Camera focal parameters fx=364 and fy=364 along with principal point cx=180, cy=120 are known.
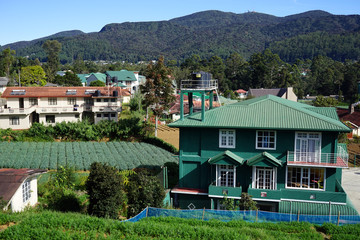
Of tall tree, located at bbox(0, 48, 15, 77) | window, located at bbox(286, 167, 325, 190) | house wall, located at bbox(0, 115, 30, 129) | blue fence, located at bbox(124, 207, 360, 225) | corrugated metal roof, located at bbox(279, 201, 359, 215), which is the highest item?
tall tree, located at bbox(0, 48, 15, 77)

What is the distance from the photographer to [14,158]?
27.8m

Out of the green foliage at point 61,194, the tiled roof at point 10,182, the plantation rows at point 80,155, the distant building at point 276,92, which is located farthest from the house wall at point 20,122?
the distant building at point 276,92

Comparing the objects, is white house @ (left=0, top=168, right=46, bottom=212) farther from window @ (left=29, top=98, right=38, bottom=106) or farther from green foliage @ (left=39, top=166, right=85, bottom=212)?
window @ (left=29, top=98, right=38, bottom=106)

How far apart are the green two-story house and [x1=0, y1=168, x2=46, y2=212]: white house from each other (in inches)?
288

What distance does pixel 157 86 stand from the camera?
35906 millimetres

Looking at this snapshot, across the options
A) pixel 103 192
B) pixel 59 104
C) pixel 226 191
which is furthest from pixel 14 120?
pixel 226 191

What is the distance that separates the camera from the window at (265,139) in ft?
62.1

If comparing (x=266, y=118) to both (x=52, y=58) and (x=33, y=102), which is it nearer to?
(x=33, y=102)

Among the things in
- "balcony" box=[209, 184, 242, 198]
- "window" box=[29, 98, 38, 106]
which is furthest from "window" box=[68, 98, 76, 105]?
"balcony" box=[209, 184, 242, 198]

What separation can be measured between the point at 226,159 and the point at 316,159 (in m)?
4.50

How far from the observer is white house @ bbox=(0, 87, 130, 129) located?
122 feet

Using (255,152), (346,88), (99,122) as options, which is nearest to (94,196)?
(255,152)

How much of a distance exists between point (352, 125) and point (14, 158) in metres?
33.2

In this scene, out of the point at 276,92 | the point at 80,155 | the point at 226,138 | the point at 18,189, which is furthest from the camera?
the point at 276,92
